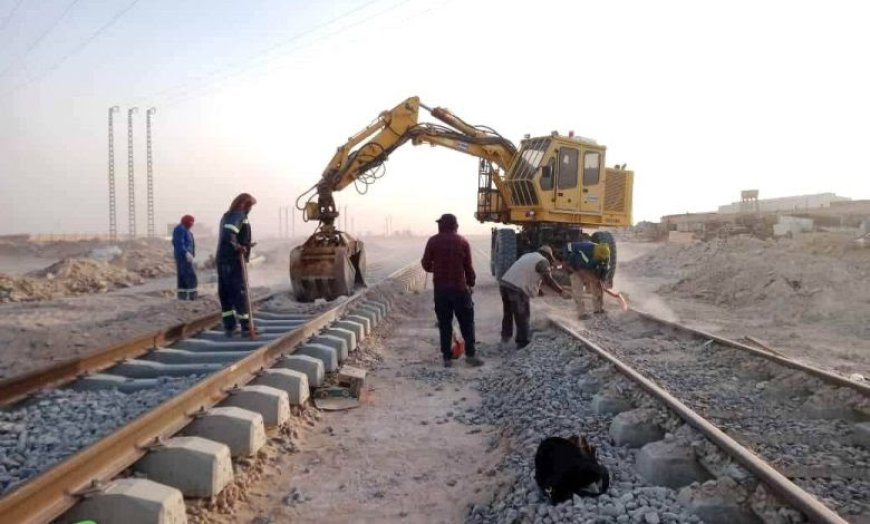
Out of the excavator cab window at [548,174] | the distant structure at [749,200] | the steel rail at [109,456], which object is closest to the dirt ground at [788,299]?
the excavator cab window at [548,174]

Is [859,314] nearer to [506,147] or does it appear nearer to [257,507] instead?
[506,147]

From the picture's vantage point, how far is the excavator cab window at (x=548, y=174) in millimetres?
14547

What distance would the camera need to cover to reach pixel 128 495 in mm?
3059

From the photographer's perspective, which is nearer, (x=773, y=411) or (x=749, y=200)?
(x=773, y=411)

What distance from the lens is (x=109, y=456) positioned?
3418mm

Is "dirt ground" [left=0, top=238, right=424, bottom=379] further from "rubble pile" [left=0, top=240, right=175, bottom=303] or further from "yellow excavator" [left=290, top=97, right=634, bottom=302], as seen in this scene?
"yellow excavator" [left=290, top=97, right=634, bottom=302]

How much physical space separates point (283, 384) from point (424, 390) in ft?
5.81

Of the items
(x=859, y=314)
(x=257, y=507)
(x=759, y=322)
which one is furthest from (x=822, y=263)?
(x=257, y=507)

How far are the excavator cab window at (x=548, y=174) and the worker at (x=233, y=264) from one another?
822cm

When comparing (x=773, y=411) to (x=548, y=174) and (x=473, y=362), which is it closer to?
(x=473, y=362)

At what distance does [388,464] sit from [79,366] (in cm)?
302

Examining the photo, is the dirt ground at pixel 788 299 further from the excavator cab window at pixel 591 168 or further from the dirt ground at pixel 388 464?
the dirt ground at pixel 388 464

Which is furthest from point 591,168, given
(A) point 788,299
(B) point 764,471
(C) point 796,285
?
(B) point 764,471

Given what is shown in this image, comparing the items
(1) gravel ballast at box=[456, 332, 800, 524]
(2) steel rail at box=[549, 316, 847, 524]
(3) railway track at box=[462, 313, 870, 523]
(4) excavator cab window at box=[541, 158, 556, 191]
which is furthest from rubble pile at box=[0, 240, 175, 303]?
(2) steel rail at box=[549, 316, 847, 524]
